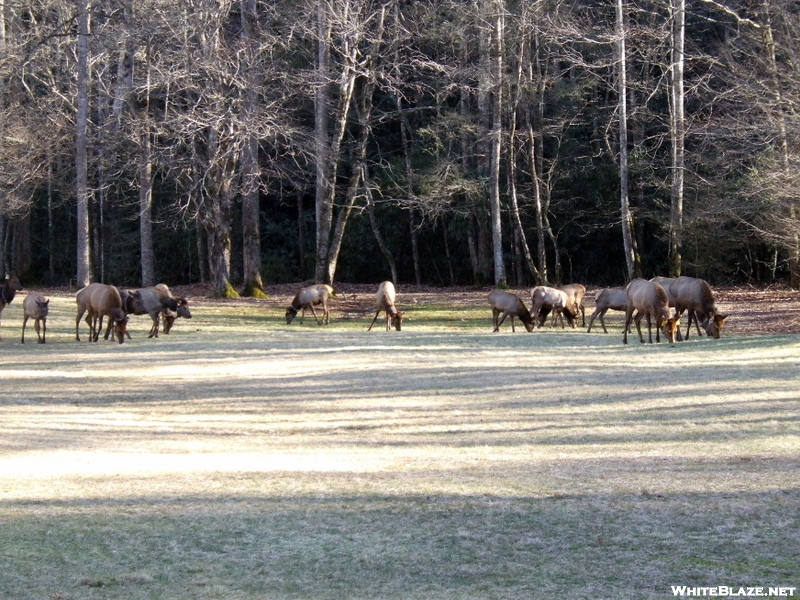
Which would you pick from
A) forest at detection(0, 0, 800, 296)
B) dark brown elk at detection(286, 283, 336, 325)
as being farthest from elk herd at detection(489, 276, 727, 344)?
dark brown elk at detection(286, 283, 336, 325)

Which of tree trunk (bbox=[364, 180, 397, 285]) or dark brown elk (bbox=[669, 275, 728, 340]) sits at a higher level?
tree trunk (bbox=[364, 180, 397, 285])

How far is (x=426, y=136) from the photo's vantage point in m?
43.6

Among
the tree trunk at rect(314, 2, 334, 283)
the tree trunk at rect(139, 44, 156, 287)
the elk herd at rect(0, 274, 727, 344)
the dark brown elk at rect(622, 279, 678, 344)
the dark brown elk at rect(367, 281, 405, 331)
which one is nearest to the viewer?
the dark brown elk at rect(622, 279, 678, 344)

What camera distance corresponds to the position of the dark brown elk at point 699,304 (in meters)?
23.2

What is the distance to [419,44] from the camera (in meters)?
43.9

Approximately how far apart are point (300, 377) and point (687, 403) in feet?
21.7

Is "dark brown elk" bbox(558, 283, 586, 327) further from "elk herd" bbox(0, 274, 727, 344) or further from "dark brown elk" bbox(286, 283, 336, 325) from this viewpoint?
"dark brown elk" bbox(286, 283, 336, 325)

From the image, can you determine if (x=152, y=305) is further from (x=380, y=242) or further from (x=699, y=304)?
(x=380, y=242)

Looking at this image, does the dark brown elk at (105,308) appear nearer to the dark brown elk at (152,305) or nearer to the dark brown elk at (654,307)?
the dark brown elk at (152,305)

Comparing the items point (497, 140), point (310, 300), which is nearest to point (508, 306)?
point (310, 300)

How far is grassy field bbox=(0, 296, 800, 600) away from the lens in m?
6.40

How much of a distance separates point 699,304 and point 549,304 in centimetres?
445

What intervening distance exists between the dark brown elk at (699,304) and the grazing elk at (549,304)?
3.50 meters

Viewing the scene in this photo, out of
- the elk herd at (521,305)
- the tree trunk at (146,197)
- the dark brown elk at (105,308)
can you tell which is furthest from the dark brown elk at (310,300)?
the tree trunk at (146,197)
